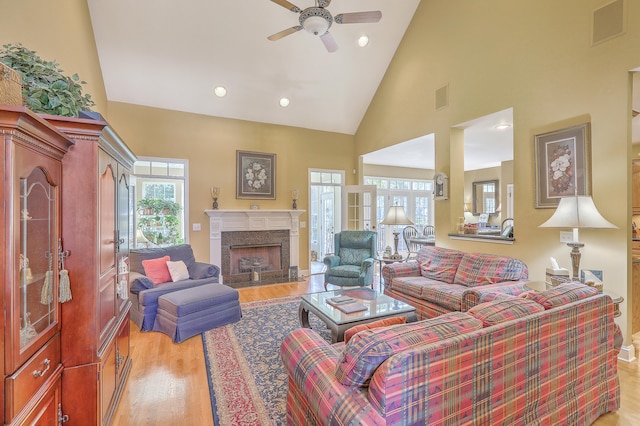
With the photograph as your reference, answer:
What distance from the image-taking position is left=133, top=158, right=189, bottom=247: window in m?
5.02

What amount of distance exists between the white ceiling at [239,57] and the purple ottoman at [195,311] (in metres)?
3.51

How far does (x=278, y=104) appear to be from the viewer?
573 cm

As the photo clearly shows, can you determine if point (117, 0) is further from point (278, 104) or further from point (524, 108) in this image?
point (524, 108)

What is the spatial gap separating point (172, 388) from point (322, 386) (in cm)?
167

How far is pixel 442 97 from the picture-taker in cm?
458

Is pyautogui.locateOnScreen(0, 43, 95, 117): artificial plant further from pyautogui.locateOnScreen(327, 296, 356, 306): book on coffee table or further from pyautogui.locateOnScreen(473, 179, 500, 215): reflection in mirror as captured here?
pyautogui.locateOnScreen(473, 179, 500, 215): reflection in mirror

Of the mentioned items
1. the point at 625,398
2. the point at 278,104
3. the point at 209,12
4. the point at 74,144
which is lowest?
the point at 625,398

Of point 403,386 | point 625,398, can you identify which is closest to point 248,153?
point 403,386

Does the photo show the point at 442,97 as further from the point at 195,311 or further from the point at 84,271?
the point at 84,271

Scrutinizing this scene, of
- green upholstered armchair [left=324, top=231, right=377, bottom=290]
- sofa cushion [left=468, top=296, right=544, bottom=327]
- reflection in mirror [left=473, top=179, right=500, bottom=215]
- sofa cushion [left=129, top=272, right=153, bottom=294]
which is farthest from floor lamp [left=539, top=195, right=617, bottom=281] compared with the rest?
reflection in mirror [left=473, top=179, right=500, bottom=215]

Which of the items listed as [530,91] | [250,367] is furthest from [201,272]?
[530,91]

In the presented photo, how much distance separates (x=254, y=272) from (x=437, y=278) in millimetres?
3446

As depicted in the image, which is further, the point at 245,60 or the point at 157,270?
the point at 245,60

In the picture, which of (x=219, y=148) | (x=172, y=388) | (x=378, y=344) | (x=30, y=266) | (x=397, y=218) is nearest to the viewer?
(x=378, y=344)
